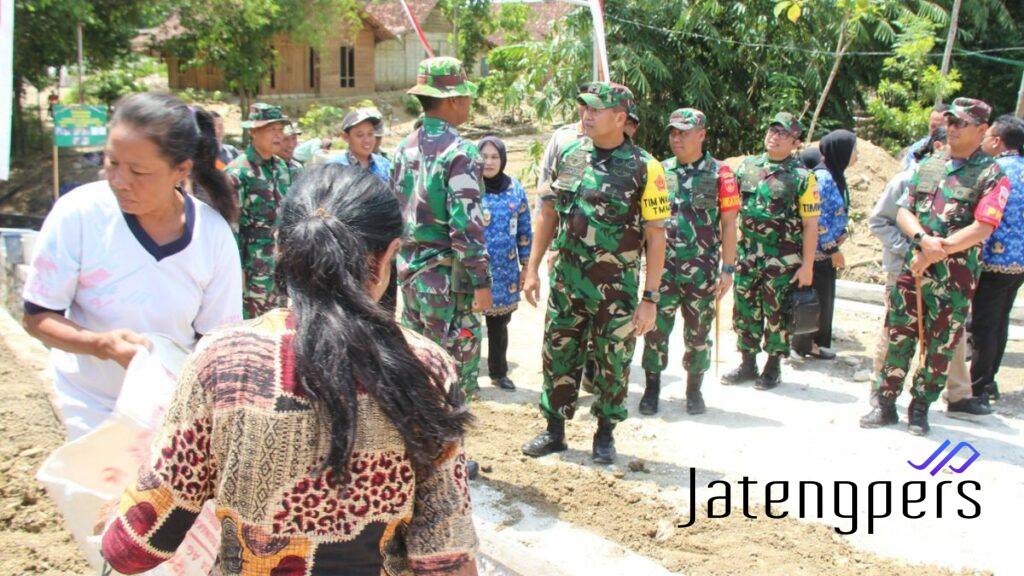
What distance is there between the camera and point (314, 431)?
157cm

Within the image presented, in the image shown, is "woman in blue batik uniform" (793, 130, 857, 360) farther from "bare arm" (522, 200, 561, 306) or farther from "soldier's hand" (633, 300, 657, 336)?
"bare arm" (522, 200, 561, 306)

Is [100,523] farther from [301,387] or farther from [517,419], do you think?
[517,419]

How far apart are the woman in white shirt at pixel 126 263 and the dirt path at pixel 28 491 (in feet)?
5.11

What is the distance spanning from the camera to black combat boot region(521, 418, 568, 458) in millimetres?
5211

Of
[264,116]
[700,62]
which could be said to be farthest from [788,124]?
[700,62]

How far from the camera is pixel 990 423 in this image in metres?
5.99

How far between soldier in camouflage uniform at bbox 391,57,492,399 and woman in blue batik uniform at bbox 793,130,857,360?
11.2 ft

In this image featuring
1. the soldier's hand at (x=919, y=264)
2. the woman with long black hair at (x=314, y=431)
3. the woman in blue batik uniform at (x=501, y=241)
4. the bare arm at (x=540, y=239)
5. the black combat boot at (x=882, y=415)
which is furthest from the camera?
the woman in blue batik uniform at (x=501, y=241)

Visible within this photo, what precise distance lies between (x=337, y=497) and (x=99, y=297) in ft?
4.17

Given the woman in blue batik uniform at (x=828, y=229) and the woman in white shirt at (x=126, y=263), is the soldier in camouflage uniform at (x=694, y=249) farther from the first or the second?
the woman in white shirt at (x=126, y=263)

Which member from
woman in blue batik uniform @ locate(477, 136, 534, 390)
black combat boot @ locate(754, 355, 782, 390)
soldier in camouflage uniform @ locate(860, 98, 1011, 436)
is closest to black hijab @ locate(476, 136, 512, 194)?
woman in blue batik uniform @ locate(477, 136, 534, 390)

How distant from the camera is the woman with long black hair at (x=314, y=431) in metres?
1.57

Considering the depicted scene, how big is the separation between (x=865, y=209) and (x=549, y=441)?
7886 millimetres

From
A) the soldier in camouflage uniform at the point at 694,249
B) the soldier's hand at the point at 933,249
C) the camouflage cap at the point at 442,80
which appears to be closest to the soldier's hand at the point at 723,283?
the soldier in camouflage uniform at the point at 694,249
